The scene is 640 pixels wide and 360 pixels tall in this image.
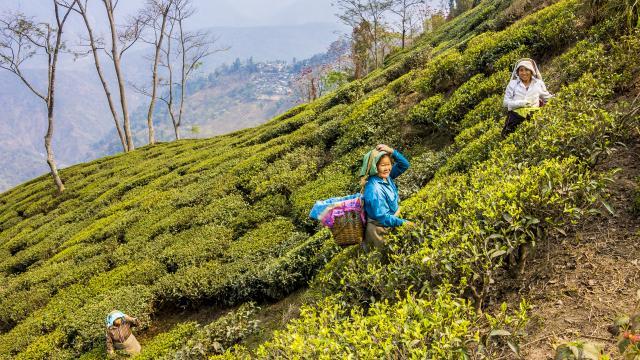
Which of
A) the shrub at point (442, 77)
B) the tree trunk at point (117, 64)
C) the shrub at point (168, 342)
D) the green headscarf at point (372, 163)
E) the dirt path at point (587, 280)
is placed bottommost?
the shrub at point (168, 342)

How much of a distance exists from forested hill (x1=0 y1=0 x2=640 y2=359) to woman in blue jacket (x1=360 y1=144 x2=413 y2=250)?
24cm

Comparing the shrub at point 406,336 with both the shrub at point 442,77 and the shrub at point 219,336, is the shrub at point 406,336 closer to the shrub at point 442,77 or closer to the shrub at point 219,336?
the shrub at point 219,336

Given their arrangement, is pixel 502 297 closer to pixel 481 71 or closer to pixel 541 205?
pixel 541 205

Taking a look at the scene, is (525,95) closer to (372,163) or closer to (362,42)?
(372,163)

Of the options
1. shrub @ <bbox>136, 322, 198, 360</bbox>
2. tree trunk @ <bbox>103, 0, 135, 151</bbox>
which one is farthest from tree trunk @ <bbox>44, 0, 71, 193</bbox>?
shrub @ <bbox>136, 322, 198, 360</bbox>

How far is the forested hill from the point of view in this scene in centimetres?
459

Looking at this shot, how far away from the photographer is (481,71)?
12.3m

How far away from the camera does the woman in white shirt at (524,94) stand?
7359mm

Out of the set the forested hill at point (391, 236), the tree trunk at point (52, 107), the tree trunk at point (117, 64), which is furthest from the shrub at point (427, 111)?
the tree trunk at point (117, 64)

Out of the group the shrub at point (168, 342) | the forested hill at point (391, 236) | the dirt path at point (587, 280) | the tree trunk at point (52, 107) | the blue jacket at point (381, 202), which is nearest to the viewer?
the dirt path at point (587, 280)

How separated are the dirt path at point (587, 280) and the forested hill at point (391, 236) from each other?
0.76 feet

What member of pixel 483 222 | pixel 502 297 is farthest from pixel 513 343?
pixel 483 222

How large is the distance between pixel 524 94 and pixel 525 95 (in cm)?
3

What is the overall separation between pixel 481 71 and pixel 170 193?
532 inches
